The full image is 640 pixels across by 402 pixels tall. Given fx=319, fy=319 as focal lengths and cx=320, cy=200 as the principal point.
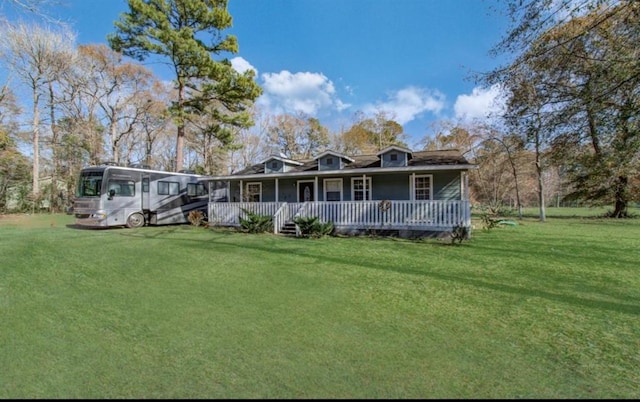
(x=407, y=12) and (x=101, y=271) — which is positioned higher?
(x=407, y=12)

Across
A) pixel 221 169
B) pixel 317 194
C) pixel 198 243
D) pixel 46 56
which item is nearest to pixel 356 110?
pixel 221 169

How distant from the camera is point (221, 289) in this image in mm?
4996

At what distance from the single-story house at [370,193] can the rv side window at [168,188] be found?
6.01 ft

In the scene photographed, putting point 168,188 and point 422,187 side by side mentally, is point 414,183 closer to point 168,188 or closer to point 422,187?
point 422,187

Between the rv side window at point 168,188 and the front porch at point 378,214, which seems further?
the rv side window at point 168,188

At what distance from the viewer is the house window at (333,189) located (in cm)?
1445

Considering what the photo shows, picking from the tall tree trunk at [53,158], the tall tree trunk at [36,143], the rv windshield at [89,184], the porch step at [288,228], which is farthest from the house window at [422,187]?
the tall tree trunk at [53,158]

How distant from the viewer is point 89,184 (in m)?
12.9

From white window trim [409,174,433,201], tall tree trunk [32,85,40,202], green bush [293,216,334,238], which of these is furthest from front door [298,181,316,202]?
tall tree trunk [32,85,40,202]

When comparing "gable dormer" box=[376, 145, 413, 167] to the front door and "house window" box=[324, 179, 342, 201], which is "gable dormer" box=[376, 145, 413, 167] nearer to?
"house window" box=[324, 179, 342, 201]

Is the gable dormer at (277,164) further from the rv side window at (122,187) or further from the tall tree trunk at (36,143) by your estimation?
the tall tree trunk at (36,143)

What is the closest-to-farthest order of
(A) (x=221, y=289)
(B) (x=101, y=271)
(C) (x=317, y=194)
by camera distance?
(A) (x=221, y=289) → (B) (x=101, y=271) → (C) (x=317, y=194)

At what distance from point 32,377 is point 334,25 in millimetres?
15914

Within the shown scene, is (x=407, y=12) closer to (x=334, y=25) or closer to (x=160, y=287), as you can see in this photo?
(x=334, y=25)
